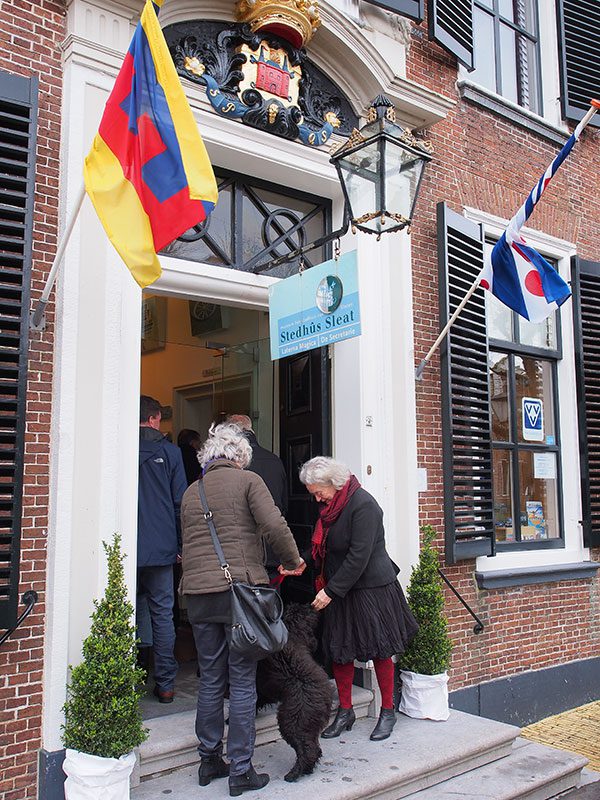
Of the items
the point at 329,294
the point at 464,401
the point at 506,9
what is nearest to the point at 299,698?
the point at 329,294

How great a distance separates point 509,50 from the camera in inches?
310

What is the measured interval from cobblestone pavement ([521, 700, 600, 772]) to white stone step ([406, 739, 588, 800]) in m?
0.63

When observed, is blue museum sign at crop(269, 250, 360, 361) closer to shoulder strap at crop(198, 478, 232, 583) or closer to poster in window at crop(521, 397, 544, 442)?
shoulder strap at crop(198, 478, 232, 583)

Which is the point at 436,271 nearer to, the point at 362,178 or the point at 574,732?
the point at 362,178

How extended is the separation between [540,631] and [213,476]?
412 cm

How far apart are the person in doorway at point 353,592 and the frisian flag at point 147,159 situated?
6.24 feet

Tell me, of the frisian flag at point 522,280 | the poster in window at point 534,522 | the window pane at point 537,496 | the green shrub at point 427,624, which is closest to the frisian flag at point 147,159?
the frisian flag at point 522,280

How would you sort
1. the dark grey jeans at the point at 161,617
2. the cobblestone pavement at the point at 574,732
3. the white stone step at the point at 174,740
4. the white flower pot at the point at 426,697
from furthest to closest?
1. the cobblestone pavement at the point at 574,732
2. the white flower pot at the point at 426,697
3. the dark grey jeans at the point at 161,617
4. the white stone step at the point at 174,740

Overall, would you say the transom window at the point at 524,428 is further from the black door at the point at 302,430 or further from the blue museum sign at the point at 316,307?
the blue museum sign at the point at 316,307

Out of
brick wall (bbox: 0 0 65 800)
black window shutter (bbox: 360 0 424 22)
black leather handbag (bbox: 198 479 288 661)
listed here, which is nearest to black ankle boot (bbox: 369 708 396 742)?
black leather handbag (bbox: 198 479 288 661)

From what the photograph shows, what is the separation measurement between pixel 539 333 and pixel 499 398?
3.17 feet

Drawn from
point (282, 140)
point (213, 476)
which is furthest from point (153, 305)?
point (213, 476)

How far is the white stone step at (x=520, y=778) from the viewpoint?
4465 mm

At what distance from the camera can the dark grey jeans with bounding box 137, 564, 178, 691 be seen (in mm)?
4957
